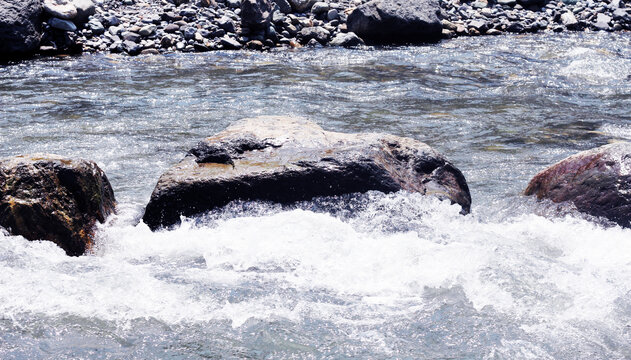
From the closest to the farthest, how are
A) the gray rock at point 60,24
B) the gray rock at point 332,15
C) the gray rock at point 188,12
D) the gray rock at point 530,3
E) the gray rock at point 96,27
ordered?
the gray rock at point 60,24
the gray rock at point 96,27
the gray rock at point 188,12
the gray rock at point 332,15
the gray rock at point 530,3

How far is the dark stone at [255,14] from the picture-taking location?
553 inches

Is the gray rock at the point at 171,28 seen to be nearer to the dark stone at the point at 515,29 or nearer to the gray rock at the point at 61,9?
the gray rock at the point at 61,9

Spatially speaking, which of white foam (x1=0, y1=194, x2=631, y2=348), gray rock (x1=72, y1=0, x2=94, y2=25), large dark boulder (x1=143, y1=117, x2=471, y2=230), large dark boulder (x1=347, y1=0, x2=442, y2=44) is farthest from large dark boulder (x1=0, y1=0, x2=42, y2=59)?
white foam (x1=0, y1=194, x2=631, y2=348)

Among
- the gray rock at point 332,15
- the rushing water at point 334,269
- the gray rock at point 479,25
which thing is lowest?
the rushing water at point 334,269

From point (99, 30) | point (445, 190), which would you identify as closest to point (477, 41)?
point (99, 30)

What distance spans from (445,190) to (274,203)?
4.59 ft

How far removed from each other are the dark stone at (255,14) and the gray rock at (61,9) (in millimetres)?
3569

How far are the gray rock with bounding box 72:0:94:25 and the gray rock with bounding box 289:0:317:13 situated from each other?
183 inches

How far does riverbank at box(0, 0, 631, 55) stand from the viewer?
1345 cm

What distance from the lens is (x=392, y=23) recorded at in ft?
48.3

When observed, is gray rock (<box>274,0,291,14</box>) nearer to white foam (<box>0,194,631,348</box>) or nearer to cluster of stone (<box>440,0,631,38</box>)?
cluster of stone (<box>440,0,631,38</box>)

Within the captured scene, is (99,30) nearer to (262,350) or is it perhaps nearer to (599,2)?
(262,350)

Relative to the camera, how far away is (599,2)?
1881 centimetres

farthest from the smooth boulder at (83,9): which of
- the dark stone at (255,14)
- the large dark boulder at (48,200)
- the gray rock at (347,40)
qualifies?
the large dark boulder at (48,200)
